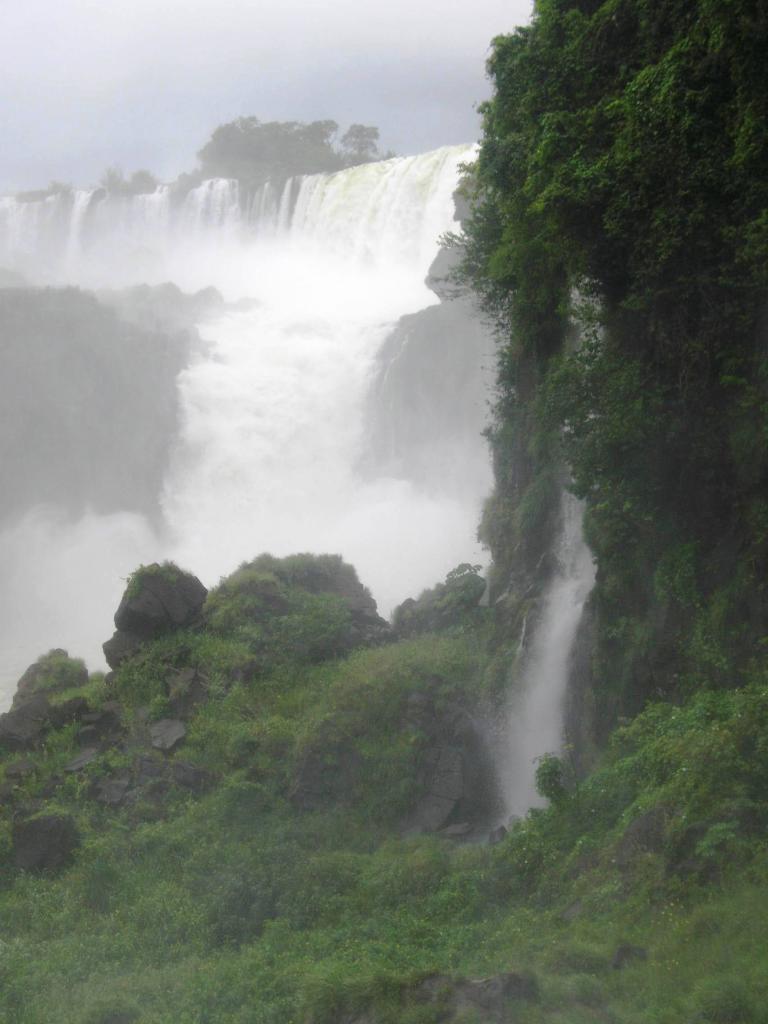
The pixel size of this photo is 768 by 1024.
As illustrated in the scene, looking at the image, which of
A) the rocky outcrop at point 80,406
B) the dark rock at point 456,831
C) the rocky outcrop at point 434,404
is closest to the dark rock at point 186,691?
the dark rock at point 456,831

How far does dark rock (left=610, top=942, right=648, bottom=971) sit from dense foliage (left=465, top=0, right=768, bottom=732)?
3.21 metres

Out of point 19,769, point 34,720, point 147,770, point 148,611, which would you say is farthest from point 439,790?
point 34,720

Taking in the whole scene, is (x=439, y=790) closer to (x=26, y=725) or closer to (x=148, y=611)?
(x=148, y=611)

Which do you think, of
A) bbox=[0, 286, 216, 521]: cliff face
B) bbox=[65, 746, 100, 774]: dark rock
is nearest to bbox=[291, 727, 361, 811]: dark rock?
bbox=[65, 746, 100, 774]: dark rock

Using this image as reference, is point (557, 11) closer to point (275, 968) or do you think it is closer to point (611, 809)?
point (611, 809)

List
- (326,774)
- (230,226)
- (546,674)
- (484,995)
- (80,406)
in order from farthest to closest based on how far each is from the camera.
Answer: (230,226) → (80,406) → (326,774) → (546,674) → (484,995)

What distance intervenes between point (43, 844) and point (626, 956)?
8.29 metres

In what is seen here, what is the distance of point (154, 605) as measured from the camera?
686 inches

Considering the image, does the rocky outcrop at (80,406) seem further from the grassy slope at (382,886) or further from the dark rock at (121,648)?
the grassy slope at (382,886)

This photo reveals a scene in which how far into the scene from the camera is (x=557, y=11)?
36.1 feet

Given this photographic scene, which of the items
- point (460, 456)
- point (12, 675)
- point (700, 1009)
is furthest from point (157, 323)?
point (700, 1009)

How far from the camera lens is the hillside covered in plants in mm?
6953

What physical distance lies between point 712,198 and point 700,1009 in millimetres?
6572

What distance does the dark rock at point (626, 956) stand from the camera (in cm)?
632
